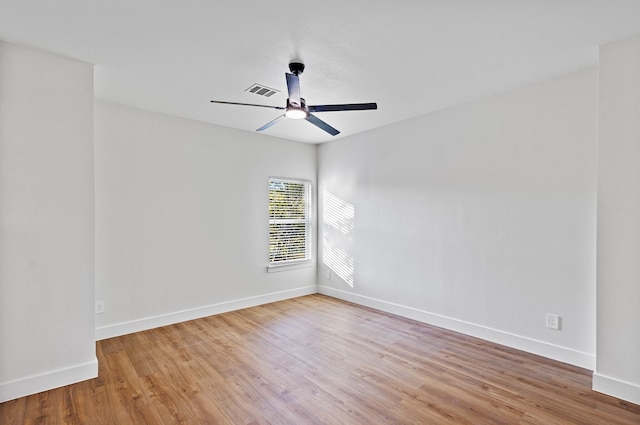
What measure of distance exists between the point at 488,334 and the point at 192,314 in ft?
11.5

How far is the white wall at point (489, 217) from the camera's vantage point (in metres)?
2.88

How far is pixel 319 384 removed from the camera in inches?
102

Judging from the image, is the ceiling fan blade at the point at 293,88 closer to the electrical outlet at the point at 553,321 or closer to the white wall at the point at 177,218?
the white wall at the point at 177,218

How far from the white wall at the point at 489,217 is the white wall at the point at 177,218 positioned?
4.79ft

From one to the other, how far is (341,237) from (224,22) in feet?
11.7

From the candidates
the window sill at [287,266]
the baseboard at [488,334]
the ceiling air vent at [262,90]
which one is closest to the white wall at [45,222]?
the ceiling air vent at [262,90]

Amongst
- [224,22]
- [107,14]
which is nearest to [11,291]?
[107,14]

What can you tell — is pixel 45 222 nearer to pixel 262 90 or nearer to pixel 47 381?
pixel 47 381

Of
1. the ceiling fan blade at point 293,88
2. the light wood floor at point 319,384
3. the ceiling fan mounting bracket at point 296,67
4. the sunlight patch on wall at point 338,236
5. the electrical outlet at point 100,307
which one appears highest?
the ceiling fan mounting bracket at point 296,67

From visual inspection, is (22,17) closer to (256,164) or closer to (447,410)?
(256,164)

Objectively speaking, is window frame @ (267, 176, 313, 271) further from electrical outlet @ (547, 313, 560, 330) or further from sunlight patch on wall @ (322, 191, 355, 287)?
electrical outlet @ (547, 313, 560, 330)

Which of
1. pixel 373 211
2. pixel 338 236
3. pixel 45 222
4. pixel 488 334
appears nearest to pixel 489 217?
pixel 488 334

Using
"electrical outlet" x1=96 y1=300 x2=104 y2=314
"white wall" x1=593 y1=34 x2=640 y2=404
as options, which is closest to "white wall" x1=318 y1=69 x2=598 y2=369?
"white wall" x1=593 y1=34 x2=640 y2=404

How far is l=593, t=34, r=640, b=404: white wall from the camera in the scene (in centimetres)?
232
